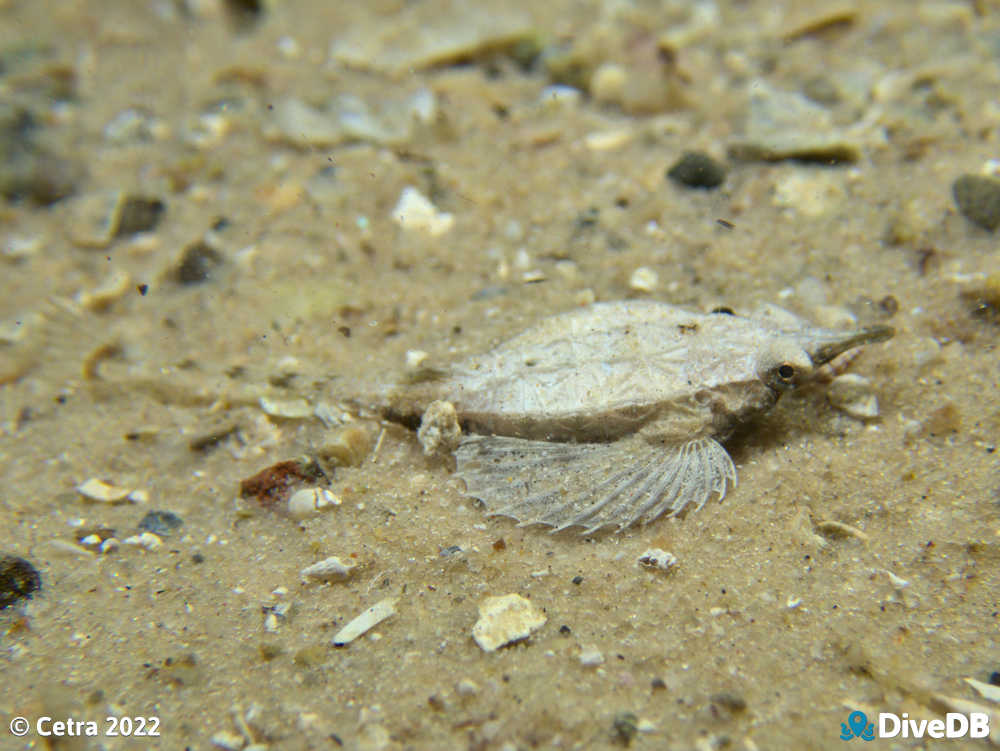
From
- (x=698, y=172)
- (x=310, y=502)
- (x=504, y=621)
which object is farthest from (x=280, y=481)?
(x=698, y=172)

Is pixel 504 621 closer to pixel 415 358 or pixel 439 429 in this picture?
pixel 439 429

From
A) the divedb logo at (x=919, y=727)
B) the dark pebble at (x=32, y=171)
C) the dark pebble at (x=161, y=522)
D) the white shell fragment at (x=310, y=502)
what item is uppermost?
the dark pebble at (x=32, y=171)

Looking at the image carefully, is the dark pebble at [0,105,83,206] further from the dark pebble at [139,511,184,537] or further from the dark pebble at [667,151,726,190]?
the dark pebble at [667,151,726,190]

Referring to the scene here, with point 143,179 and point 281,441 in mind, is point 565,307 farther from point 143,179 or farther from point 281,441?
point 143,179

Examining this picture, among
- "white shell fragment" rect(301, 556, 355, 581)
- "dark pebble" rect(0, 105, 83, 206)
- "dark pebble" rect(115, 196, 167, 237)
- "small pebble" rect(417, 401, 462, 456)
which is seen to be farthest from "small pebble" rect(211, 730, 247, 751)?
"dark pebble" rect(0, 105, 83, 206)

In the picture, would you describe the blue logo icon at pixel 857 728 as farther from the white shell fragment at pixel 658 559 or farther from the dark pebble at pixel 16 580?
the dark pebble at pixel 16 580

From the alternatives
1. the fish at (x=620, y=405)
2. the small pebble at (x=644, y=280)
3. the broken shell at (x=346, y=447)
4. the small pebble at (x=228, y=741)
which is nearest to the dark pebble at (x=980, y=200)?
the fish at (x=620, y=405)

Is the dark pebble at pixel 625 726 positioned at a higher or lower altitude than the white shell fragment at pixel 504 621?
lower
